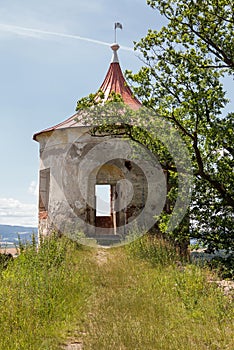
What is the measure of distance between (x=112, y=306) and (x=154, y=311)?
0.55 meters

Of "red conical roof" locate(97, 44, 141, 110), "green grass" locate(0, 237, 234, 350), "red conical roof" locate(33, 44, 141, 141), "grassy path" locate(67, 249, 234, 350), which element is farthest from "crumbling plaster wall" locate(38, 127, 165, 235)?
"grassy path" locate(67, 249, 234, 350)

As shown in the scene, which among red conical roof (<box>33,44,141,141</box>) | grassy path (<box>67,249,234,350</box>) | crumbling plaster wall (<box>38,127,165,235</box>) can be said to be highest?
red conical roof (<box>33,44,141,141</box>)

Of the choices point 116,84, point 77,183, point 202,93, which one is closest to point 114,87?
point 116,84

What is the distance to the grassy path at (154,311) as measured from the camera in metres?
3.85

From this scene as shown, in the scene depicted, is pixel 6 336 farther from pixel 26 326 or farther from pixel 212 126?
pixel 212 126

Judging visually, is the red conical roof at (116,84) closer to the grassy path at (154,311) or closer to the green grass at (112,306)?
the green grass at (112,306)

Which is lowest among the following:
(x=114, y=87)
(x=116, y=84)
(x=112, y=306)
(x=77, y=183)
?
(x=112, y=306)

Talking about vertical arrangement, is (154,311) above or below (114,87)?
below

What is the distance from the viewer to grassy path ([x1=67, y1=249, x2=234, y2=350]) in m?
3.85

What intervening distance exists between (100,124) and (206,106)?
2082 millimetres

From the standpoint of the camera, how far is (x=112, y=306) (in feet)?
16.7

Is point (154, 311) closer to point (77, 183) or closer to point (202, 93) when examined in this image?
point (202, 93)

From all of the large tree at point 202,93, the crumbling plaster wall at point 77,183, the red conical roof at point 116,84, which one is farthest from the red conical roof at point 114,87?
the large tree at point 202,93

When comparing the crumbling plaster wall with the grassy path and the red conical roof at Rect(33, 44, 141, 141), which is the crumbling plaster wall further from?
the grassy path
